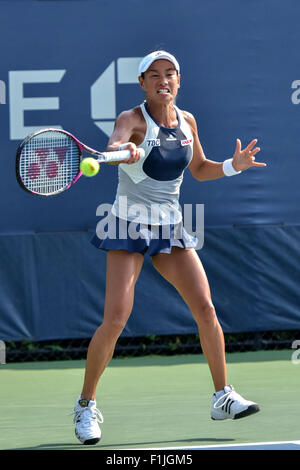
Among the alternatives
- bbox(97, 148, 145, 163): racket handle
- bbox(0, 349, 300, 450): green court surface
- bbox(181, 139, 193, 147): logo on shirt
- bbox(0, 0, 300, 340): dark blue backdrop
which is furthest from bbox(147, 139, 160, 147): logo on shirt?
bbox(0, 0, 300, 340): dark blue backdrop

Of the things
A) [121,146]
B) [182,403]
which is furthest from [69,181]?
[182,403]

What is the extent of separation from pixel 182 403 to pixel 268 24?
2.86 m

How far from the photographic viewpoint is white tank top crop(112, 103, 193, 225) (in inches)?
163

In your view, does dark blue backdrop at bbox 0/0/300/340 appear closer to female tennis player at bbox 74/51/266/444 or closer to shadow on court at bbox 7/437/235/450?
female tennis player at bbox 74/51/266/444

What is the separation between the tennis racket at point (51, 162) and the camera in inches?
158

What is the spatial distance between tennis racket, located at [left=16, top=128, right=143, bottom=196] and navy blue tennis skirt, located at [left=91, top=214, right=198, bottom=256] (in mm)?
265

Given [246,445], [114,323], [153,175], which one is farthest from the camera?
[153,175]

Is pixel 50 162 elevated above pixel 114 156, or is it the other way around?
pixel 50 162

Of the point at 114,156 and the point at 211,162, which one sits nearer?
the point at 114,156

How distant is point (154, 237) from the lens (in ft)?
13.7

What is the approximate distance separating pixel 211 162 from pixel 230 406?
1.07 metres

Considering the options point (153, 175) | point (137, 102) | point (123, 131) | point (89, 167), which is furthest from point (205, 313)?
point (137, 102)

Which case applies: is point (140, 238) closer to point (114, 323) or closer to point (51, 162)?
point (114, 323)

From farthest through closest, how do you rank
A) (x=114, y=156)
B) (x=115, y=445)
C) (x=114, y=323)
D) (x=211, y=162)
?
(x=211, y=162), (x=114, y=323), (x=115, y=445), (x=114, y=156)
